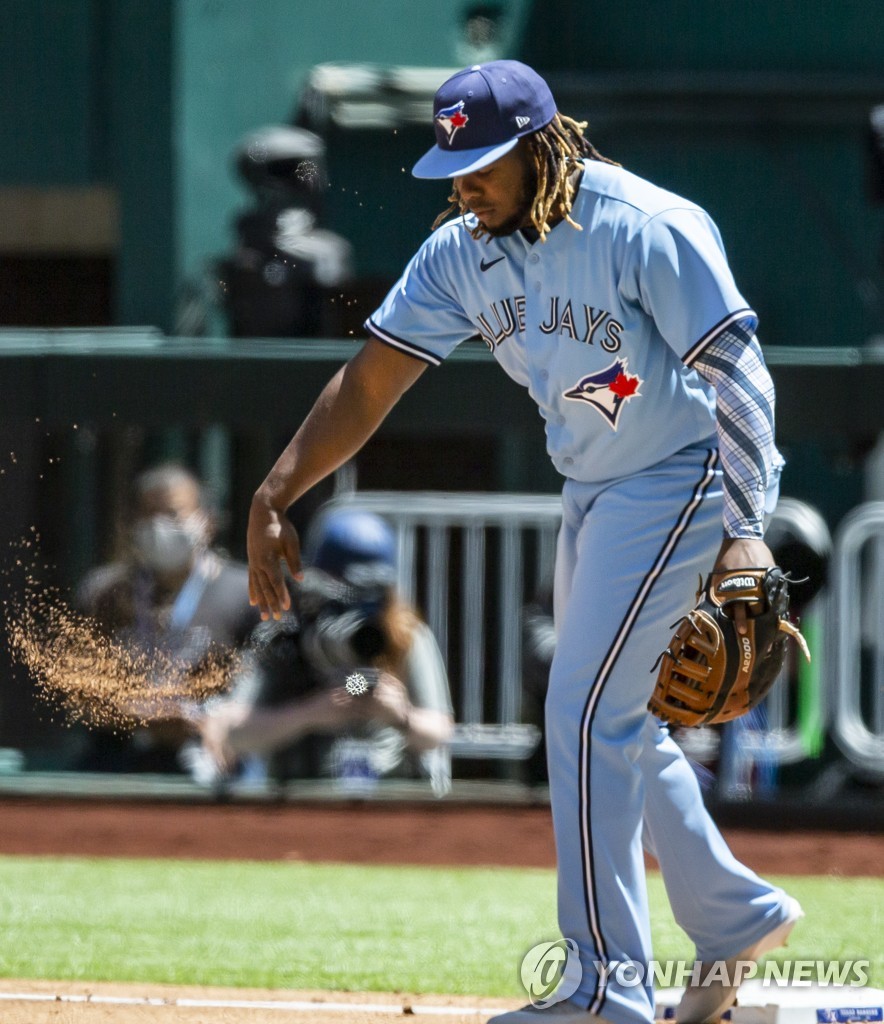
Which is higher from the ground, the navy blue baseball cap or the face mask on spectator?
the navy blue baseball cap

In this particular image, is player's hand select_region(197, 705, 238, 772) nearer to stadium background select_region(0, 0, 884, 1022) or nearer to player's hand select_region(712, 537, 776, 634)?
stadium background select_region(0, 0, 884, 1022)

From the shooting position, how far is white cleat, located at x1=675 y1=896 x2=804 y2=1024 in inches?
148

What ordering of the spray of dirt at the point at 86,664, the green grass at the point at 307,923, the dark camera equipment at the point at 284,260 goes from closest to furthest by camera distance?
the green grass at the point at 307,923 < the spray of dirt at the point at 86,664 < the dark camera equipment at the point at 284,260

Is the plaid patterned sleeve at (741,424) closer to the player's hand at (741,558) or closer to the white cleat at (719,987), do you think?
the player's hand at (741,558)

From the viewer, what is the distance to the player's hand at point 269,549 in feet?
13.3

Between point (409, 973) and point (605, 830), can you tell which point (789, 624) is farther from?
point (409, 973)

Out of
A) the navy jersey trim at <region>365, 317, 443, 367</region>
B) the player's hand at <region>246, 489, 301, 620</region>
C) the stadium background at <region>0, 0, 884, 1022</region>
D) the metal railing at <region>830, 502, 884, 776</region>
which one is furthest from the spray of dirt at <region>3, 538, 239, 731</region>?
the metal railing at <region>830, 502, 884, 776</region>

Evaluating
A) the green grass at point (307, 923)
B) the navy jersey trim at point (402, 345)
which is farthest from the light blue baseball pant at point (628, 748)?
the green grass at point (307, 923)

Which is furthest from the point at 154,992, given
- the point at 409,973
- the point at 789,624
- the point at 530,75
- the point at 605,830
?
the point at 530,75

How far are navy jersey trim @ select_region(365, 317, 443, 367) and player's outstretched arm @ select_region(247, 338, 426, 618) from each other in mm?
15

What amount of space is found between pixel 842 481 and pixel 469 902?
15.8 ft

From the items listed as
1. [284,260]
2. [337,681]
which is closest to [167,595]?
[337,681]

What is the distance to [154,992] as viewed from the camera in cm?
433

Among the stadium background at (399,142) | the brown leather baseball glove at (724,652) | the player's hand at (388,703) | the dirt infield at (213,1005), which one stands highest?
the stadium background at (399,142)
